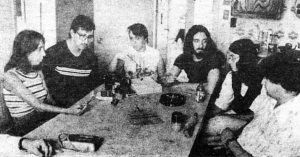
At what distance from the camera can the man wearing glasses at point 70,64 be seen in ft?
7.53

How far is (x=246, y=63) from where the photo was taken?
2.17 metres

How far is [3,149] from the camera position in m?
1.21

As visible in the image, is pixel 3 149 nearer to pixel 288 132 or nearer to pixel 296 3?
pixel 288 132

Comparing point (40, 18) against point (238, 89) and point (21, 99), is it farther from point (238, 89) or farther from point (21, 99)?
point (238, 89)

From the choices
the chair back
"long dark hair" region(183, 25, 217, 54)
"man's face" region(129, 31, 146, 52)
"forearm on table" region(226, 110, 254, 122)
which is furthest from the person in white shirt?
"long dark hair" region(183, 25, 217, 54)

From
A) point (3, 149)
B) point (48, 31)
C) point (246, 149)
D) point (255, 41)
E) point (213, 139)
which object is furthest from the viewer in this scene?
point (255, 41)

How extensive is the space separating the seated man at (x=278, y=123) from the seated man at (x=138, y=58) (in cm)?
110

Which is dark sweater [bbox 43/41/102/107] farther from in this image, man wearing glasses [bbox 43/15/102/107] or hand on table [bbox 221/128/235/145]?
hand on table [bbox 221/128/235/145]

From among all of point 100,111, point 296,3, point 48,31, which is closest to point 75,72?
point 48,31

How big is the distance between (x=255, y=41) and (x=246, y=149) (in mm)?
1289

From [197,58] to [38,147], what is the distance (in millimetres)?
1623

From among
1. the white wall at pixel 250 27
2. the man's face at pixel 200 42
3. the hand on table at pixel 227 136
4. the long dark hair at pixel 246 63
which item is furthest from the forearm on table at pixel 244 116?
the white wall at pixel 250 27

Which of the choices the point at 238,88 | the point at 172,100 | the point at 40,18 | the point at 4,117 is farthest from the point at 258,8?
the point at 4,117

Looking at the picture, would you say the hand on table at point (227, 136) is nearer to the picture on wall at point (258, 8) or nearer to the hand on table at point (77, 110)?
the hand on table at point (77, 110)
